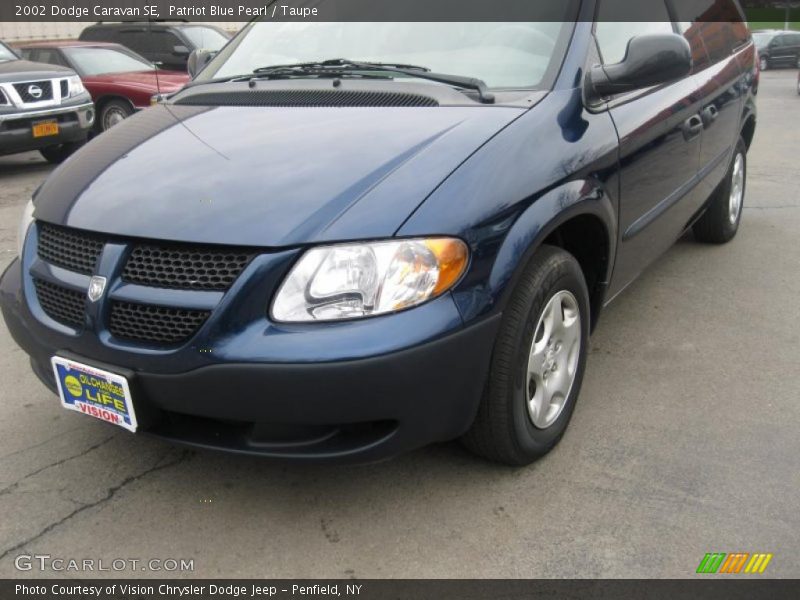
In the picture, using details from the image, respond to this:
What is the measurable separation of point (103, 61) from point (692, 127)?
9335 mm

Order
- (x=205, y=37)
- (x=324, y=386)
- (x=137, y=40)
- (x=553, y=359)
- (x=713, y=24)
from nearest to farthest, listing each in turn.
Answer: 1. (x=324, y=386)
2. (x=553, y=359)
3. (x=713, y=24)
4. (x=205, y=37)
5. (x=137, y=40)

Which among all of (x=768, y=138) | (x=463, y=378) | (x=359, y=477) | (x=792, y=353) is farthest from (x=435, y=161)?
(x=768, y=138)

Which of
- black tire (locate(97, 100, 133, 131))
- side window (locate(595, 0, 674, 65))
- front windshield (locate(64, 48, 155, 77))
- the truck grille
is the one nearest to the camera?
side window (locate(595, 0, 674, 65))

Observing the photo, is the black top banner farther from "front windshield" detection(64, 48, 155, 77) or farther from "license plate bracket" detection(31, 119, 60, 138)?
"front windshield" detection(64, 48, 155, 77)

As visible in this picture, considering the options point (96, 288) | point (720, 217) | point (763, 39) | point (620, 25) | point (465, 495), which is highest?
point (620, 25)

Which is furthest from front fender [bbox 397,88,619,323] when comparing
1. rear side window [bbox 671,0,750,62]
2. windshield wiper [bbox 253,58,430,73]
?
rear side window [bbox 671,0,750,62]

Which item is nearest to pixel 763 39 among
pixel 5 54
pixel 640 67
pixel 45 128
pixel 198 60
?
pixel 5 54

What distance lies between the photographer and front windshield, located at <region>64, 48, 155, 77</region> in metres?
10.7

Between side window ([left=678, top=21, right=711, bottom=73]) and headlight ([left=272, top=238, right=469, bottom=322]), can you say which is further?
side window ([left=678, top=21, right=711, bottom=73])

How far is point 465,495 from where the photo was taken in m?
2.59

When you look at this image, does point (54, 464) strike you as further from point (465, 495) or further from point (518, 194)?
point (518, 194)

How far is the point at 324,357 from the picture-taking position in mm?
2061

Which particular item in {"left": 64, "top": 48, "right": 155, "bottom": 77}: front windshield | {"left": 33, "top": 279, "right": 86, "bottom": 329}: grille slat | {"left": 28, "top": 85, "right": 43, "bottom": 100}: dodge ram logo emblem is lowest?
{"left": 64, "top": 48, "right": 155, "bottom": 77}: front windshield

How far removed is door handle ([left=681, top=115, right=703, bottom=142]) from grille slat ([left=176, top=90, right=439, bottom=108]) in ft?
4.92
